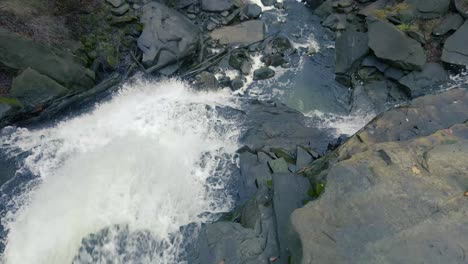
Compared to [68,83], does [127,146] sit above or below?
below

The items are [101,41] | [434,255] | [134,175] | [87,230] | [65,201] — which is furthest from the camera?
[101,41]

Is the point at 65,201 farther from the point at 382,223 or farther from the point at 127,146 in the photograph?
the point at 382,223

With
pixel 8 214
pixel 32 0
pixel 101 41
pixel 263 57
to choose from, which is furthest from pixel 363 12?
pixel 8 214

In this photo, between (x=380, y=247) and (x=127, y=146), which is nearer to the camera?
(x=380, y=247)

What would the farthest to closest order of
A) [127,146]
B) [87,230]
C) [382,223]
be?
[127,146]
[87,230]
[382,223]

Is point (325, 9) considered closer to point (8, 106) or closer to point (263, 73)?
point (263, 73)

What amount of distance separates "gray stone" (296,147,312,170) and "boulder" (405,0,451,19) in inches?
288

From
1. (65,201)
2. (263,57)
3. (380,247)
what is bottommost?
(263,57)

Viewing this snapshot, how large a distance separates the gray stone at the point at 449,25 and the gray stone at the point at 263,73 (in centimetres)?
577

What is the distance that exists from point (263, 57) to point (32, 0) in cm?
848

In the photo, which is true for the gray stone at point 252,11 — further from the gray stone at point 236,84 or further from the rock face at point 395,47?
the rock face at point 395,47

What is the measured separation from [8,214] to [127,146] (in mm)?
3215

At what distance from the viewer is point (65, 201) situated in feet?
28.8

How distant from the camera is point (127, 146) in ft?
33.6
